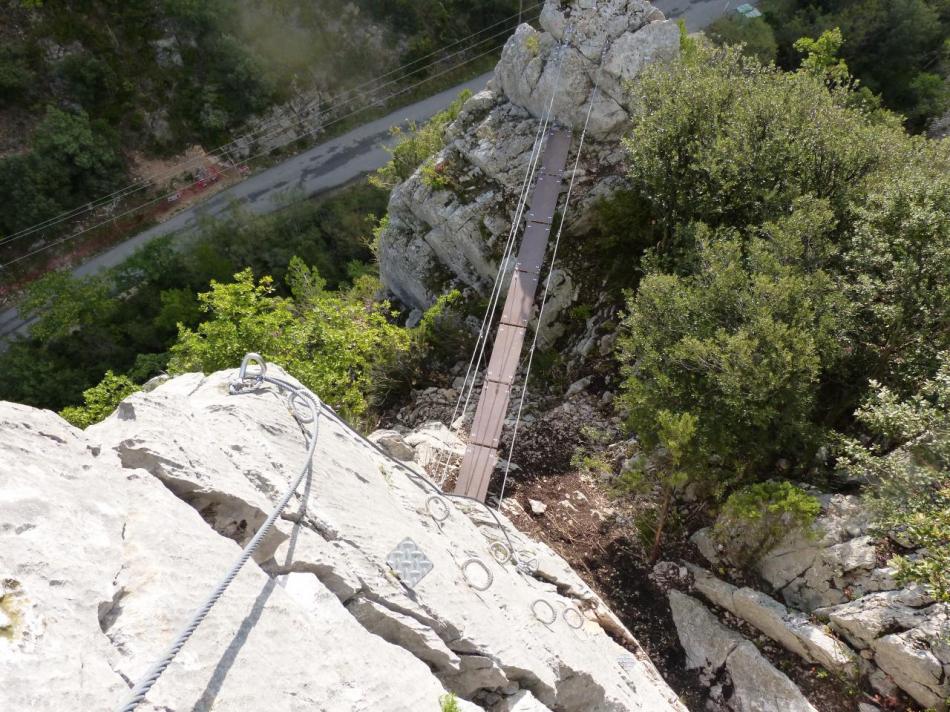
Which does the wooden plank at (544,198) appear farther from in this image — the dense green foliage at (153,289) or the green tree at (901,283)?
the dense green foliage at (153,289)

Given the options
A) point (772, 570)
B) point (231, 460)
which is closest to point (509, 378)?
point (772, 570)

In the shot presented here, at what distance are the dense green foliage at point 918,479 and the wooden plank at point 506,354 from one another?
7.82m

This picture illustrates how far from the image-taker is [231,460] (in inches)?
238

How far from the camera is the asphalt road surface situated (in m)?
30.1

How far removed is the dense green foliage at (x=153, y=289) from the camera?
25672mm

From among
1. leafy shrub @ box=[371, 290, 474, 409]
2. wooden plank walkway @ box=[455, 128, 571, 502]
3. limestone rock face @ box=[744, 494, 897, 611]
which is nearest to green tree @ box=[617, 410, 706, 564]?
limestone rock face @ box=[744, 494, 897, 611]

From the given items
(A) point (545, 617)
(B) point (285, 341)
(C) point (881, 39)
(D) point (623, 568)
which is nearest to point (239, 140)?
(B) point (285, 341)

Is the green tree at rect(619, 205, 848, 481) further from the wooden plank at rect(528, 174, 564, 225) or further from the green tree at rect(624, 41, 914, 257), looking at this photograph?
the wooden plank at rect(528, 174, 564, 225)

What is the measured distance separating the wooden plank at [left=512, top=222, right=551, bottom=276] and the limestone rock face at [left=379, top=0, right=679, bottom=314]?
554 millimetres

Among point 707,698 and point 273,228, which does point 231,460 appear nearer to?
point 707,698

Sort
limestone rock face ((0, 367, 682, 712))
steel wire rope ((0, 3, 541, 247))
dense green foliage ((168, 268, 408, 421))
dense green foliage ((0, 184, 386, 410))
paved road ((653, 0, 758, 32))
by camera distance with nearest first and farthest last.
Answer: limestone rock face ((0, 367, 682, 712)), dense green foliage ((168, 268, 408, 421)), dense green foliage ((0, 184, 386, 410)), steel wire rope ((0, 3, 541, 247)), paved road ((653, 0, 758, 32))

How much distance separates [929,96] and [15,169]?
4303cm

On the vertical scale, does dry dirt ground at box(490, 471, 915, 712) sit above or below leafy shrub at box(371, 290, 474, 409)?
below

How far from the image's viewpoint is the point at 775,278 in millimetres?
10570
